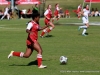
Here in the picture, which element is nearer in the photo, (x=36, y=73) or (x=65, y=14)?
(x=36, y=73)

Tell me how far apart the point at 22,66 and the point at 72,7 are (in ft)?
200

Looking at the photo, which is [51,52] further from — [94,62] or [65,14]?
[65,14]

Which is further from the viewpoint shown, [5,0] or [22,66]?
[5,0]

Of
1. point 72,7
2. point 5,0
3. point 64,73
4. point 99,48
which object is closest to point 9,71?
point 64,73

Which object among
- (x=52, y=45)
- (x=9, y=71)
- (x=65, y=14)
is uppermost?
(x=9, y=71)

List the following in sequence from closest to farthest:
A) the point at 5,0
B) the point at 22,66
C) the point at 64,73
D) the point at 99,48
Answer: the point at 64,73
the point at 22,66
the point at 99,48
the point at 5,0

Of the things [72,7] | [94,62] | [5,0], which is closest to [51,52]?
[94,62]

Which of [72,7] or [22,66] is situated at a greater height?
[22,66]

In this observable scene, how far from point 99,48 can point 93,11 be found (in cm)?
5170

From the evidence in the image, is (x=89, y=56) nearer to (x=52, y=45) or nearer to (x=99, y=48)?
(x=99, y=48)

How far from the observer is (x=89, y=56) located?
16.5 m

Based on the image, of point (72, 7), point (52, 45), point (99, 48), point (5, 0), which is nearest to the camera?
point (99, 48)

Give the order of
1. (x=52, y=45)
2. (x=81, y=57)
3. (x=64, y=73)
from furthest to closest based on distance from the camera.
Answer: (x=52, y=45) → (x=81, y=57) → (x=64, y=73)

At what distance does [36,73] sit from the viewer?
12.4 meters
